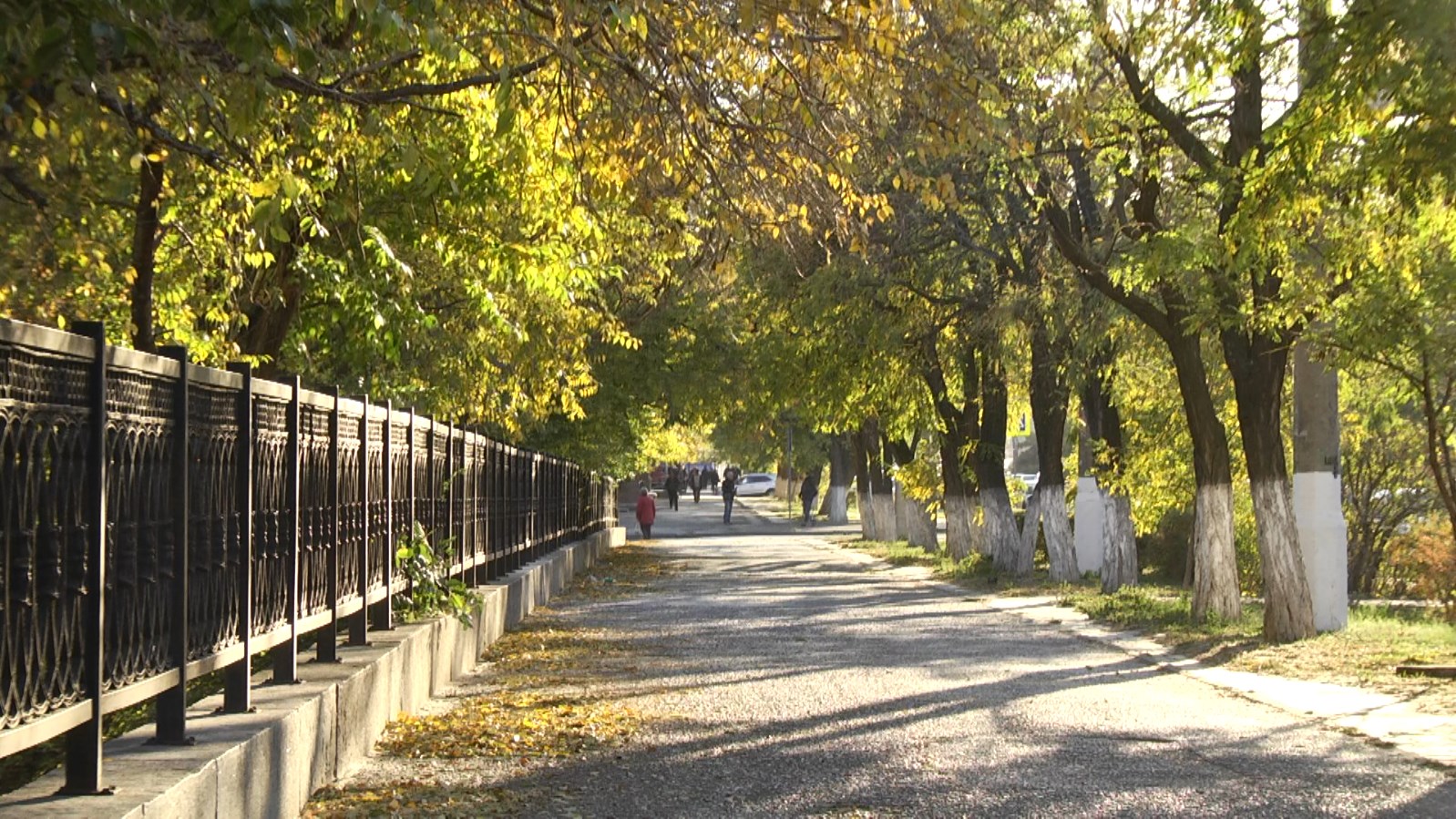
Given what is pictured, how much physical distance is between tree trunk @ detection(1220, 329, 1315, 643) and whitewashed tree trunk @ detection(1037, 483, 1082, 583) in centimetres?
1028

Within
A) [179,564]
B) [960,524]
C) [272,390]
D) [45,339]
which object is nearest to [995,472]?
[960,524]

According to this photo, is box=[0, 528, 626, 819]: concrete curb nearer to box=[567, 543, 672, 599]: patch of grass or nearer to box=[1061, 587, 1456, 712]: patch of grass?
box=[1061, 587, 1456, 712]: patch of grass

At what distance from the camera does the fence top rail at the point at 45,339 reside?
5121mm

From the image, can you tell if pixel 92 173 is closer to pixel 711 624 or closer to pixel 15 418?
pixel 15 418

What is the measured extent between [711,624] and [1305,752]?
34.0 ft

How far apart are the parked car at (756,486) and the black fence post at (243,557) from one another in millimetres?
110509

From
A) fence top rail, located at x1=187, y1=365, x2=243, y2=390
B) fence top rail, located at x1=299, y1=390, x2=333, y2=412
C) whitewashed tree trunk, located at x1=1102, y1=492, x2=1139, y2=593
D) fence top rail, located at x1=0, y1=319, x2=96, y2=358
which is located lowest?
whitewashed tree trunk, located at x1=1102, y1=492, x2=1139, y2=593

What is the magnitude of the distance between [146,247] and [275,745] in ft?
15.5

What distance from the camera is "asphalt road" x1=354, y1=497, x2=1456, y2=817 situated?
8.56 meters

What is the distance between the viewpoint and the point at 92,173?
1159 centimetres

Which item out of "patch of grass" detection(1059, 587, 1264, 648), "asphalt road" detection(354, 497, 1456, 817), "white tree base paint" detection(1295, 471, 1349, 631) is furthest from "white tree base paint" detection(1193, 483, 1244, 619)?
"asphalt road" detection(354, 497, 1456, 817)

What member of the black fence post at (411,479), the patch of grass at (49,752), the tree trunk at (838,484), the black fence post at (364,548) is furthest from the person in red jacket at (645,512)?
the black fence post at (364,548)

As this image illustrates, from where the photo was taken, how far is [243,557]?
802 centimetres

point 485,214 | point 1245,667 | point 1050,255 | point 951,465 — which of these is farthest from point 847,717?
point 951,465
